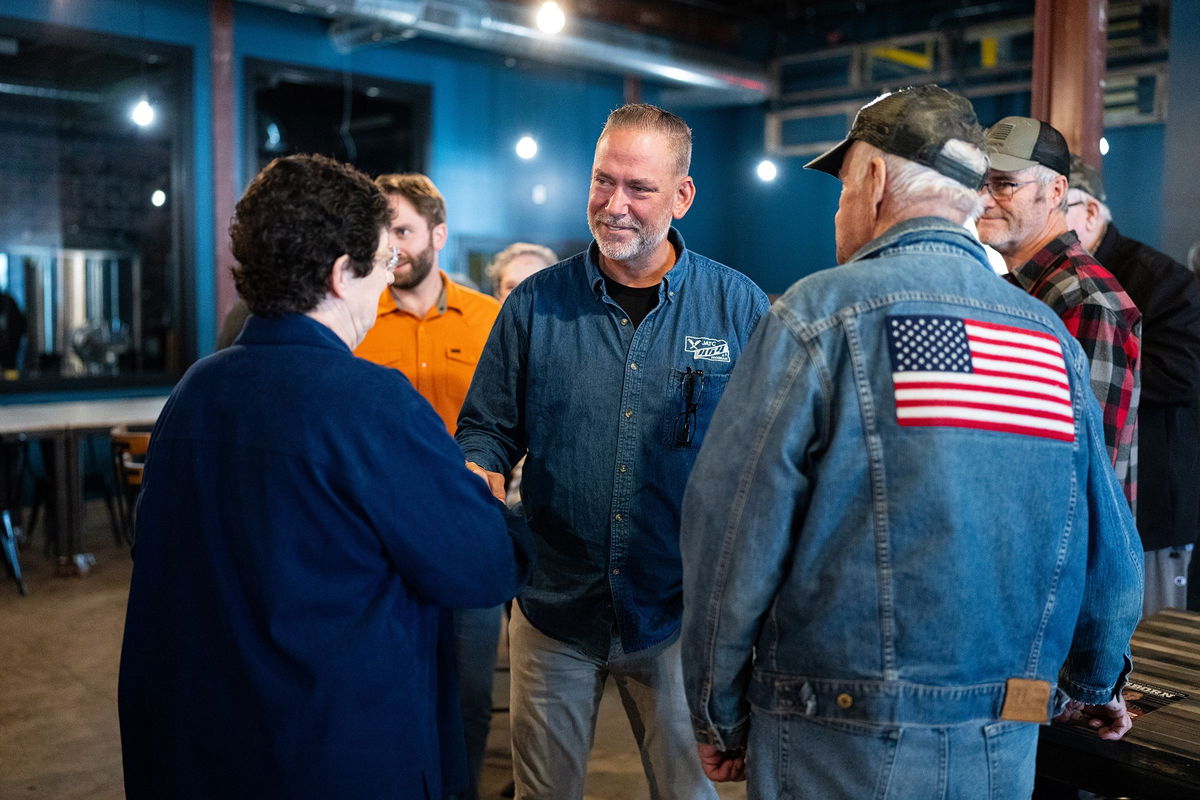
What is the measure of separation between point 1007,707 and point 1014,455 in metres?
0.35

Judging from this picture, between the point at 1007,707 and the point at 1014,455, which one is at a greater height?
the point at 1014,455

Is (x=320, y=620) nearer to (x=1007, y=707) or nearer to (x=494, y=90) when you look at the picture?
(x=1007, y=707)

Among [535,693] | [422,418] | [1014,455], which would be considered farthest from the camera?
[535,693]

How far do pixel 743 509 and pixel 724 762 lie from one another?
457 mm

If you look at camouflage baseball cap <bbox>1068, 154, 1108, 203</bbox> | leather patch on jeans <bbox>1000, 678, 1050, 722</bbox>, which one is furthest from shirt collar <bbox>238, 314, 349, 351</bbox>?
camouflage baseball cap <bbox>1068, 154, 1108, 203</bbox>

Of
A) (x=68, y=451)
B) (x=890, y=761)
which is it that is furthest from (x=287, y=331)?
(x=68, y=451)

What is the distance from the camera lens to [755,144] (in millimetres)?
11836

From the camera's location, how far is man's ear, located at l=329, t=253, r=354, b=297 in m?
1.63

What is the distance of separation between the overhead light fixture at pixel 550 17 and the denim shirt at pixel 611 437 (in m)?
6.37

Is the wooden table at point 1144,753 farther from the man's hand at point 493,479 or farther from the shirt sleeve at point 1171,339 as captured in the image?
the shirt sleeve at point 1171,339

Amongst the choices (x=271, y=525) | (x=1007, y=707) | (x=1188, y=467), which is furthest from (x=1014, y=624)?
(x=1188, y=467)

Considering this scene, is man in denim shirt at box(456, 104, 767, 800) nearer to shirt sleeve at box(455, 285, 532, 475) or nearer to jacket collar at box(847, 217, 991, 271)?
shirt sleeve at box(455, 285, 532, 475)

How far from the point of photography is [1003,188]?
8.46 feet

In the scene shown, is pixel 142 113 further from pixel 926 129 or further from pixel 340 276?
pixel 926 129
